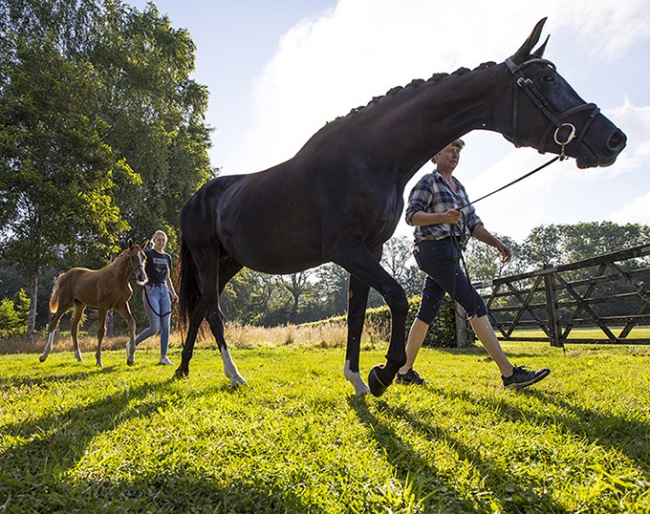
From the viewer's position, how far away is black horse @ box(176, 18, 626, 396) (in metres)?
2.80

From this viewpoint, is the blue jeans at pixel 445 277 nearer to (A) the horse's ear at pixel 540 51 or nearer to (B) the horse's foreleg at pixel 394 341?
(B) the horse's foreleg at pixel 394 341

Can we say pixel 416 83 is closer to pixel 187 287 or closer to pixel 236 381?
pixel 236 381

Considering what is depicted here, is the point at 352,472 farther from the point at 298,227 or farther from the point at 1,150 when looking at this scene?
the point at 1,150

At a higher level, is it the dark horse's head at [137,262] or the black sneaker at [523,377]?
the dark horse's head at [137,262]

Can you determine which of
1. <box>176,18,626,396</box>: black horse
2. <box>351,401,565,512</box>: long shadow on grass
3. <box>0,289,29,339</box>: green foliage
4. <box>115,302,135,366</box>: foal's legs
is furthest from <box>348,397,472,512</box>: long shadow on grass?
<box>0,289,29,339</box>: green foliage

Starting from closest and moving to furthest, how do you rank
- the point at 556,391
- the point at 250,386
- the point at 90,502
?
the point at 90,502 < the point at 556,391 < the point at 250,386

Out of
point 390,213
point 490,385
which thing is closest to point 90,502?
point 390,213

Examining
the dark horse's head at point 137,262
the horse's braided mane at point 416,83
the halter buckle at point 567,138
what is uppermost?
the horse's braided mane at point 416,83

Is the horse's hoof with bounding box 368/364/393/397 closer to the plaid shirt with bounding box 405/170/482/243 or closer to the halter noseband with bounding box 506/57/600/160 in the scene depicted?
the plaid shirt with bounding box 405/170/482/243

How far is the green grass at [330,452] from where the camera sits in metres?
1.53

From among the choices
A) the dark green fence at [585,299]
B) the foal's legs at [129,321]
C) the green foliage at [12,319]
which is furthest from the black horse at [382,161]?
the green foliage at [12,319]

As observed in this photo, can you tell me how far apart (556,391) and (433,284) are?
151cm

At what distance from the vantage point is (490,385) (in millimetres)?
3812

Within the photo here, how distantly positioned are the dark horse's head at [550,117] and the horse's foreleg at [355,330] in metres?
1.81
